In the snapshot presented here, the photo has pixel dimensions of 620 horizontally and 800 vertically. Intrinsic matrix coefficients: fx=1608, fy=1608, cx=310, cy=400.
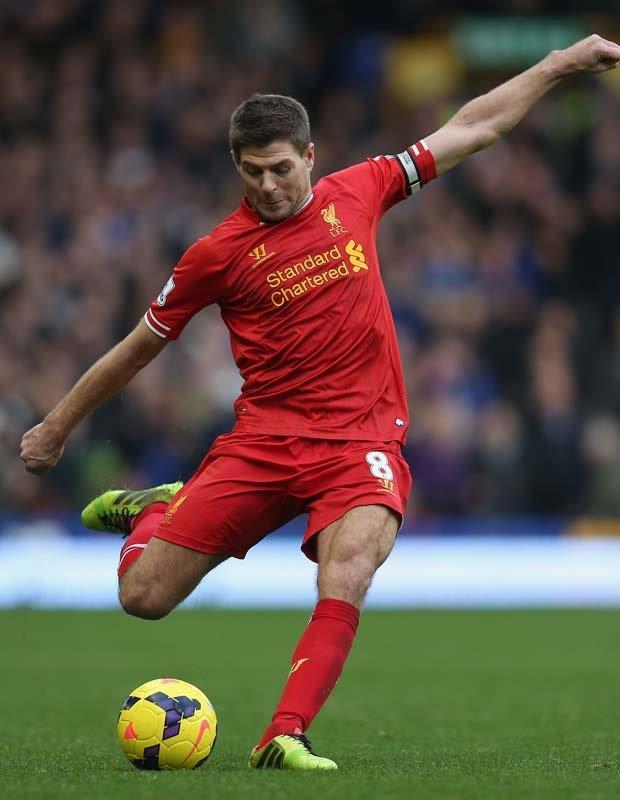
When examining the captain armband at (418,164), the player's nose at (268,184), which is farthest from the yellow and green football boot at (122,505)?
the captain armband at (418,164)

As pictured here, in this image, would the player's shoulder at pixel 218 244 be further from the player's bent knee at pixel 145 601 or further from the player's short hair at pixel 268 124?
the player's bent knee at pixel 145 601

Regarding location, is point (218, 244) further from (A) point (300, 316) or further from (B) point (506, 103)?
(B) point (506, 103)

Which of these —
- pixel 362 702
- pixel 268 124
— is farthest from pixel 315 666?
pixel 362 702

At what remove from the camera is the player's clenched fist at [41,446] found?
21.4 feet

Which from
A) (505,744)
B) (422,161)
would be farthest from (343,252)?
(505,744)

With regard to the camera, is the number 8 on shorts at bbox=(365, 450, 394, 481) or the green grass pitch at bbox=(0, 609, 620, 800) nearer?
the green grass pitch at bbox=(0, 609, 620, 800)

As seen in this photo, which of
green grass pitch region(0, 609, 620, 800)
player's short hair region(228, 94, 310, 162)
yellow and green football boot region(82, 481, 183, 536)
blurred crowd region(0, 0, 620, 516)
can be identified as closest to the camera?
green grass pitch region(0, 609, 620, 800)

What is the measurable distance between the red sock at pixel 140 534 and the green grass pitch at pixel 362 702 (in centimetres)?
79

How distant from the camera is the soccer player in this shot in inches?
243

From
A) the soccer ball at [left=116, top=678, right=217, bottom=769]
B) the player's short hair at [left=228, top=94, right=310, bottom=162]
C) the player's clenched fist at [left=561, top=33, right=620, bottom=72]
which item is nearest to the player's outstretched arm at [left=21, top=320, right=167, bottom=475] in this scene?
the player's short hair at [left=228, top=94, right=310, bottom=162]

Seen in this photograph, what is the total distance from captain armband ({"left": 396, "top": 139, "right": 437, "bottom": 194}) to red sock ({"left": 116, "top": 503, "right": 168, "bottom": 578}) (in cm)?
176

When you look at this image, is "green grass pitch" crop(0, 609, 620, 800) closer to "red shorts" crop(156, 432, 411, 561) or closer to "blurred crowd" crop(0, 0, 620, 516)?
"red shorts" crop(156, 432, 411, 561)

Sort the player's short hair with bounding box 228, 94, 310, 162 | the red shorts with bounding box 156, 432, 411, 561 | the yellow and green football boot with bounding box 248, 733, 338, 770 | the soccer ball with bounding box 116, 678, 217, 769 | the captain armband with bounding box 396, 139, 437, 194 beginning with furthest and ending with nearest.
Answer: the captain armband with bounding box 396, 139, 437, 194, the red shorts with bounding box 156, 432, 411, 561, the player's short hair with bounding box 228, 94, 310, 162, the soccer ball with bounding box 116, 678, 217, 769, the yellow and green football boot with bounding box 248, 733, 338, 770

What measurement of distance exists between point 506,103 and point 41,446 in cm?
238
